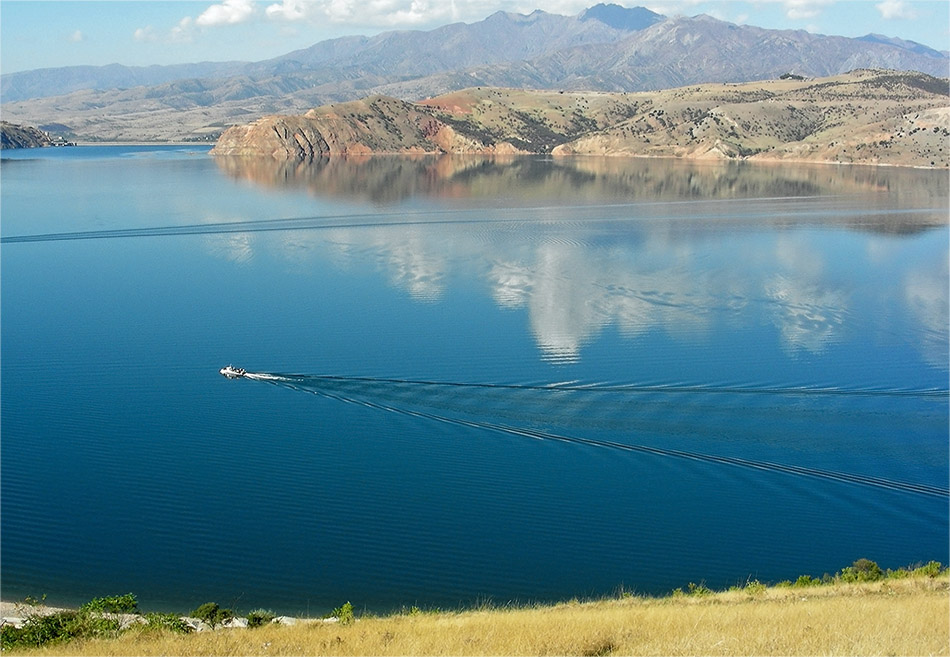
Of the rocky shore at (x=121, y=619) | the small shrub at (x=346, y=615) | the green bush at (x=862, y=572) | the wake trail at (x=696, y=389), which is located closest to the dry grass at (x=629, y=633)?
the small shrub at (x=346, y=615)

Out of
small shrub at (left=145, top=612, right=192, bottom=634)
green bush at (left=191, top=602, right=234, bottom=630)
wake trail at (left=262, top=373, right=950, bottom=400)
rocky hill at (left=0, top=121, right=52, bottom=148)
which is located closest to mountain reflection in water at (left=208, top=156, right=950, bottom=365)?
wake trail at (left=262, top=373, right=950, bottom=400)

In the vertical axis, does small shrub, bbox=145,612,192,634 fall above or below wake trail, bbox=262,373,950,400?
below

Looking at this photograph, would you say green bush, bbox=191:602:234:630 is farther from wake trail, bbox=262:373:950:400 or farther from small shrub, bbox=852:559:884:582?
wake trail, bbox=262:373:950:400

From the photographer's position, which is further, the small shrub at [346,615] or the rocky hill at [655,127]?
the rocky hill at [655,127]

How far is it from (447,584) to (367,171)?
318 feet

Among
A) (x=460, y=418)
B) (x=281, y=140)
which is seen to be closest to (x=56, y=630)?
(x=460, y=418)

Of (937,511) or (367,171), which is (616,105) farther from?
(937,511)

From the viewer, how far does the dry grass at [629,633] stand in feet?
47.2

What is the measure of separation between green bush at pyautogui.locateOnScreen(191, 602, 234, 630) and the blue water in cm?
156

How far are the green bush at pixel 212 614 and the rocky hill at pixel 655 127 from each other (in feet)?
408

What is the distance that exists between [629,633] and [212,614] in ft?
23.7

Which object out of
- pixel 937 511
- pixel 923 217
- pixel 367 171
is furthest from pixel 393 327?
pixel 367 171

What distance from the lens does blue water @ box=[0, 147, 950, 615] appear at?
67.1 feet

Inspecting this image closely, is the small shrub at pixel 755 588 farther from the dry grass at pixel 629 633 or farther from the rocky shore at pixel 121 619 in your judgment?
the rocky shore at pixel 121 619
